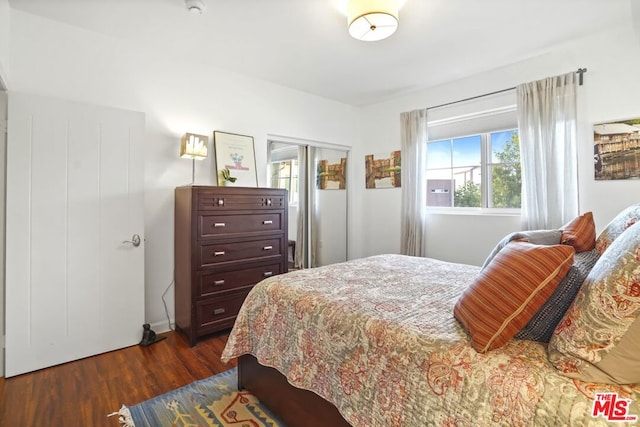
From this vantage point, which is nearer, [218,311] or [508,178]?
[218,311]

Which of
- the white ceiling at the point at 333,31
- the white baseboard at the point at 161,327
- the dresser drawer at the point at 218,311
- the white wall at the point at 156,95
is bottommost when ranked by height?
the white baseboard at the point at 161,327

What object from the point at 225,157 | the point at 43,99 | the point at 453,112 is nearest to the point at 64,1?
the point at 43,99

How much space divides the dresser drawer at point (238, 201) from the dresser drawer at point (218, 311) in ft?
2.70

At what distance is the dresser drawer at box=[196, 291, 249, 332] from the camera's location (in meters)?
2.65

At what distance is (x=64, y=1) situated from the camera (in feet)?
7.11

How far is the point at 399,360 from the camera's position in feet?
3.53

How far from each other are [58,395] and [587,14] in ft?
14.9

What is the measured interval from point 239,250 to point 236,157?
3.53 feet

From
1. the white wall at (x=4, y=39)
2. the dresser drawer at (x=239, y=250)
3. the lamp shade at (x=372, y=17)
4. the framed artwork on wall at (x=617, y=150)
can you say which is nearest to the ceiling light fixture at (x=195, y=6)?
the lamp shade at (x=372, y=17)

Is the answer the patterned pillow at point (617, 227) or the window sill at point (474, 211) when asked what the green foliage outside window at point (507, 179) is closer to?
the window sill at point (474, 211)

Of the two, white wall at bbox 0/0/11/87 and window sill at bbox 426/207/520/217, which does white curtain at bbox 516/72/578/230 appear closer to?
window sill at bbox 426/207/520/217

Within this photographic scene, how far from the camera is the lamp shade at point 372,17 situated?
197 centimetres

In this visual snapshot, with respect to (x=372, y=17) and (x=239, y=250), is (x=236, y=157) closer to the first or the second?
(x=239, y=250)

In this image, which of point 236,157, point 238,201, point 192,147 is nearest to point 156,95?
point 192,147
